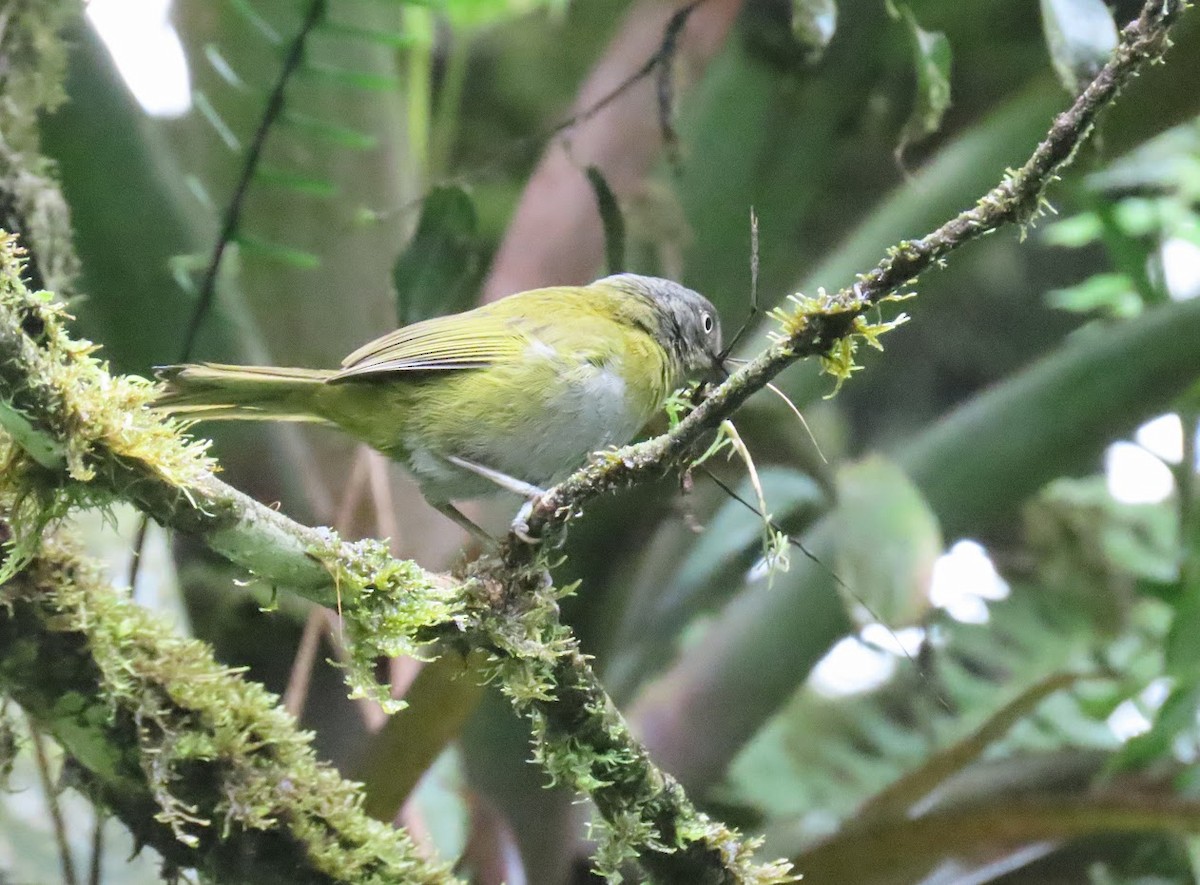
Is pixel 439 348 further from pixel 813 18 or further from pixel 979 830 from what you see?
pixel 979 830

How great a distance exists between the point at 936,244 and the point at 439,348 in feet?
3.47

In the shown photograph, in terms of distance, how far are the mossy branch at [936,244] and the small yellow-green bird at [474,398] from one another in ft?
2.57

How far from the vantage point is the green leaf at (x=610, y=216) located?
190 centimetres

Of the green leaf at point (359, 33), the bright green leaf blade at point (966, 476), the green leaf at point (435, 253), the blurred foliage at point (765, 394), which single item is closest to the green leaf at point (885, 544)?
the blurred foliage at point (765, 394)

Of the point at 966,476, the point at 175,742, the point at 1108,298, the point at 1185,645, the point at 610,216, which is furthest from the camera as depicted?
the point at 1108,298

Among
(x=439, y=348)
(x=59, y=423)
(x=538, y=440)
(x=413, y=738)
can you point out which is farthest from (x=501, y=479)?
(x=59, y=423)

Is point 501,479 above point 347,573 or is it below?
above

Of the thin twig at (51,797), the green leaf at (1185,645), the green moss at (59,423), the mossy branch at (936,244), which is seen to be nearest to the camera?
the mossy branch at (936,244)

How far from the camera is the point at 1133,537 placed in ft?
10.0

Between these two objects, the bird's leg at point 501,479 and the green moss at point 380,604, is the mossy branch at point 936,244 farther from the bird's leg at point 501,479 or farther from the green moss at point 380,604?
the bird's leg at point 501,479

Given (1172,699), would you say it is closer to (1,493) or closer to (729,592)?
(729,592)

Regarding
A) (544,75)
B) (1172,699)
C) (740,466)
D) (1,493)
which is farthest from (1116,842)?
(544,75)

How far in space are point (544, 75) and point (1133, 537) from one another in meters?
2.42

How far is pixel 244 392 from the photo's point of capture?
172 cm
